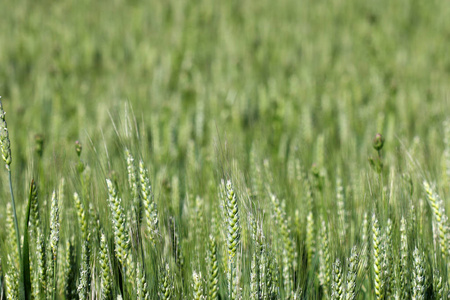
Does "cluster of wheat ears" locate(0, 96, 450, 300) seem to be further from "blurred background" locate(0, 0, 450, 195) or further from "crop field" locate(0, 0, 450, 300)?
"blurred background" locate(0, 0, 450, 195)

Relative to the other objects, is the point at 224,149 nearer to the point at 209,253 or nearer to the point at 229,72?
the point at 209,253

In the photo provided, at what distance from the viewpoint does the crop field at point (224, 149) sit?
105 centimetres

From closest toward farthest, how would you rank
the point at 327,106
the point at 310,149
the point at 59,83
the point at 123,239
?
the point at 123,239 → the point at 310,149 → the point at 327,106 → the point at 59,83

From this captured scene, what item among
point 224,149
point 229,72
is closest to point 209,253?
point 224,149

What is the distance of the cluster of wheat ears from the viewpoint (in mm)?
1000

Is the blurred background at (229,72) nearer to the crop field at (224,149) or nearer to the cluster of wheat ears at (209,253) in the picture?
the crop field at (224,149)

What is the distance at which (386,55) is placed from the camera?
327 centimetres

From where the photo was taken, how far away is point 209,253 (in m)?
1.07

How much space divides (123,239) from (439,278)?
2.38ft

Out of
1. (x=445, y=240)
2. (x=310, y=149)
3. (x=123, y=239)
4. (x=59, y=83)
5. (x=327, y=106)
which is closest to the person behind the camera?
(x=123, y=239)

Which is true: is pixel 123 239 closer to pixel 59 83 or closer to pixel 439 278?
pixel 439 278

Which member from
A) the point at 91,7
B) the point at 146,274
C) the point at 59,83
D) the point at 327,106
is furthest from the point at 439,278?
the point at 91,7

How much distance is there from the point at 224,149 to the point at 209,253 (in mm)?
241

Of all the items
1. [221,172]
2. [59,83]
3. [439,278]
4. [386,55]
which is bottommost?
[439,278]
